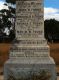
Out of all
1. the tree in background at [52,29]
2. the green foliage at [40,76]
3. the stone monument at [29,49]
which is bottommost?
the tree in background at [52,29]

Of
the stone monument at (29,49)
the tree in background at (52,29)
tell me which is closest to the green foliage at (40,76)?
the stone monument at (29,49)

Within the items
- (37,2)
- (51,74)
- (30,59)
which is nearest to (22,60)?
(30,59)

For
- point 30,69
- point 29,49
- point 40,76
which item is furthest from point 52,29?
point 40,76

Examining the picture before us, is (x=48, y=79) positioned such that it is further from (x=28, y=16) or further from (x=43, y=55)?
(x=28, y=16)

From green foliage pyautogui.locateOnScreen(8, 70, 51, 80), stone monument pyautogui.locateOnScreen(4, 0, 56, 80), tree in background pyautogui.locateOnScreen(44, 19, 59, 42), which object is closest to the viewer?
green foliage pyautogui.locateOnScreen(8, 70, 51, 80)

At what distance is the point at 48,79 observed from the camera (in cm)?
1114

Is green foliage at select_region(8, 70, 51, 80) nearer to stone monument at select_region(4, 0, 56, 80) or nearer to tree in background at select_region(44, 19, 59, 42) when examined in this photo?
stone monument at select_region(4, 0, 56, 80)

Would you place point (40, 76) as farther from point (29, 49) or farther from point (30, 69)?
point (29, 49)

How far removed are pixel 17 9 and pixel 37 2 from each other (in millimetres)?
615

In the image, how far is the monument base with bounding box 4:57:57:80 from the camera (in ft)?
36.5

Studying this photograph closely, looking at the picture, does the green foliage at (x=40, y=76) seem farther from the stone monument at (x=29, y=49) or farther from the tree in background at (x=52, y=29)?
the tree in background at (x=52, y=29)

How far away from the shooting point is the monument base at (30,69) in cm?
1113

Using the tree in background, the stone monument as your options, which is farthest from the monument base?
the tree in background

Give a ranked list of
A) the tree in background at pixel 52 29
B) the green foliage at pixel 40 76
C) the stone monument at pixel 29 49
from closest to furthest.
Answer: the green foliage at pixel 40 76 < the stone monument at pixel 29 49 < the tree in background at pixel 52 29
